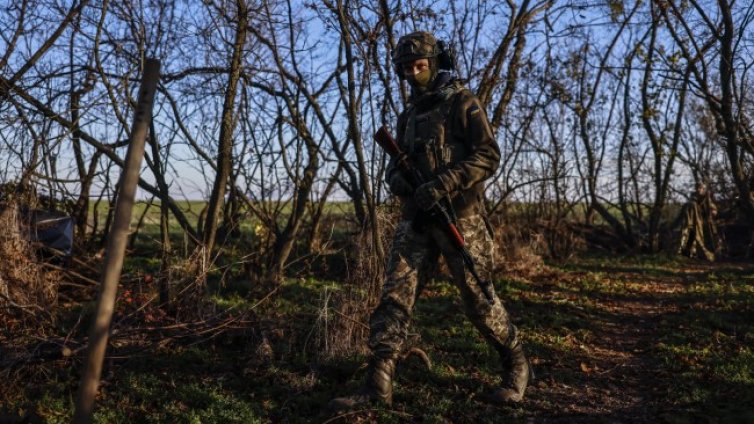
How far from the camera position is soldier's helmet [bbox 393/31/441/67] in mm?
4508

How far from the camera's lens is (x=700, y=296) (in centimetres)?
856

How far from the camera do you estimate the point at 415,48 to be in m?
4.51

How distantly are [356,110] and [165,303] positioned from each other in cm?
266

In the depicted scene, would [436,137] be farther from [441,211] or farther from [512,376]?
[512,376]

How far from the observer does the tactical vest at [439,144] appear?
4.50m

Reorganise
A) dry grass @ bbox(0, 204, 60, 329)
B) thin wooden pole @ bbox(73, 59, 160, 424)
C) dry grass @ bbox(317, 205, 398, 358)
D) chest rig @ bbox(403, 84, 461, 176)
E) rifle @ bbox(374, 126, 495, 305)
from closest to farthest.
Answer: thin wooden pole @ bbox(73, 59, 160, 424) → rifle @ bbox(374, 126, 495, 305) → chest rig @ bbox(403, 84, 461, 176) → dry grass @ bbox(317, 205, 398, 358) → dry grass @ bbox(0, 204, 60, 329)

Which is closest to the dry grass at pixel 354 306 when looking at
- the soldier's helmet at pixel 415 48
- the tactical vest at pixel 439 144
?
the tactical vest at pixel 439 144

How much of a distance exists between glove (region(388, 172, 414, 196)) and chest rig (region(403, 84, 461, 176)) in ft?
0.44

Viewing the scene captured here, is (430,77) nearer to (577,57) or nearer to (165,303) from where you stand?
(165,303)

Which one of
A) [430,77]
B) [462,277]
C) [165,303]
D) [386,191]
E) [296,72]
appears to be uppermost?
[296,72]

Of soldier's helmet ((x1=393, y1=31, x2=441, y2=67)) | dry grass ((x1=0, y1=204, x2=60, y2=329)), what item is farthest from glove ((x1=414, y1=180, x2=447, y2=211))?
dry grass ((x1=0, y1=204, x2=60, y2=329))

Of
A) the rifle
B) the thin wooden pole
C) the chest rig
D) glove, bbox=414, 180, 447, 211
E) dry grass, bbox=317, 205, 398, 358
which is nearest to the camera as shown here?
the thin wooden pole

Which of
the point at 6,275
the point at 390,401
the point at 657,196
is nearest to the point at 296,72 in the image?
the point at 6,275

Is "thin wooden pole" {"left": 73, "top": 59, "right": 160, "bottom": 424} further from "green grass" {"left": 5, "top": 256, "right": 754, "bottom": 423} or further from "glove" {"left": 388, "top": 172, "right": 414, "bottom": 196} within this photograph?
"glove" {"left": 388, "top": 172, "right": 414, "bottom": 196}
